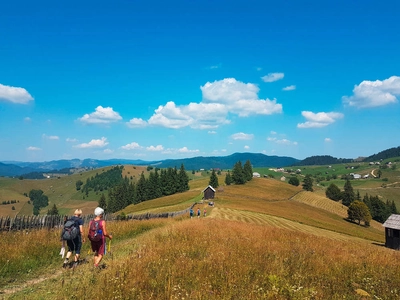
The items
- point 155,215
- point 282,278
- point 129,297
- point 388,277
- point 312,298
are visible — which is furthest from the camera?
point 155,215

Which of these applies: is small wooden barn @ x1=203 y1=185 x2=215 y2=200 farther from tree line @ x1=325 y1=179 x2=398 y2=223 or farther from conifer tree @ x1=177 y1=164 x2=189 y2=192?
tree line @ x1=325 y1=179 x2=398 y2=223

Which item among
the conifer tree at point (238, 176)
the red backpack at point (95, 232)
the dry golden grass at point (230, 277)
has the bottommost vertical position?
the conifer tree at point (238, 176)


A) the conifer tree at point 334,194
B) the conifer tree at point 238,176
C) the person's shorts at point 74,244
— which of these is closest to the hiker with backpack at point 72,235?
the person's shorts at point 74,244

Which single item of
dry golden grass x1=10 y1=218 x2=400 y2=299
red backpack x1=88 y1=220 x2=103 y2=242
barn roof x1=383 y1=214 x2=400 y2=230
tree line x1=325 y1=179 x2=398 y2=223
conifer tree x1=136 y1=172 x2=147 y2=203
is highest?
red backpack x1=88 y1=220 x2=103 y2=242

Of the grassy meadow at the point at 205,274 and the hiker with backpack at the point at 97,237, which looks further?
the hiker with backpack at the point at 97,237

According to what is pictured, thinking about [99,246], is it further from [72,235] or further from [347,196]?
[347,196]

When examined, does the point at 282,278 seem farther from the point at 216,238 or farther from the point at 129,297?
the point at 216,238

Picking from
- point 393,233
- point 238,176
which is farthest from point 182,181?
point 393,233

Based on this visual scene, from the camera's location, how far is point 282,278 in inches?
300

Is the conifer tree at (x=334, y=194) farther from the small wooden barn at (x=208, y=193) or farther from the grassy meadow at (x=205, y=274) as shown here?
the grassy meadow at (x=205, y=274)

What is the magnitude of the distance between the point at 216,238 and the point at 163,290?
23.3 feet

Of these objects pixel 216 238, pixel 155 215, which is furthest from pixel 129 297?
pixel 155 215

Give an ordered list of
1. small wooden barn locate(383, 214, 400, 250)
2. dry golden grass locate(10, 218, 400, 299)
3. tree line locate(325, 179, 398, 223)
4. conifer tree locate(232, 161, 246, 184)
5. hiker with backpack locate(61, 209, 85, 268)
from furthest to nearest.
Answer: conifer tree locate(232, 161, 246, 184) < tree line locate(325, 179, 398, 223) < small wooden barn locate(383, 214, 400, 250) < hiker with backpack locate(61, 209, 85, 268) < dry golden grass locate(10, 218, 400, 299)

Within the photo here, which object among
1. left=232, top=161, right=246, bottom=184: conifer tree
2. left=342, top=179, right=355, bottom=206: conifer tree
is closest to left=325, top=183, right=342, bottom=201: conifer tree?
left=342, top=179, right=355, bottom=206: conifer tree
